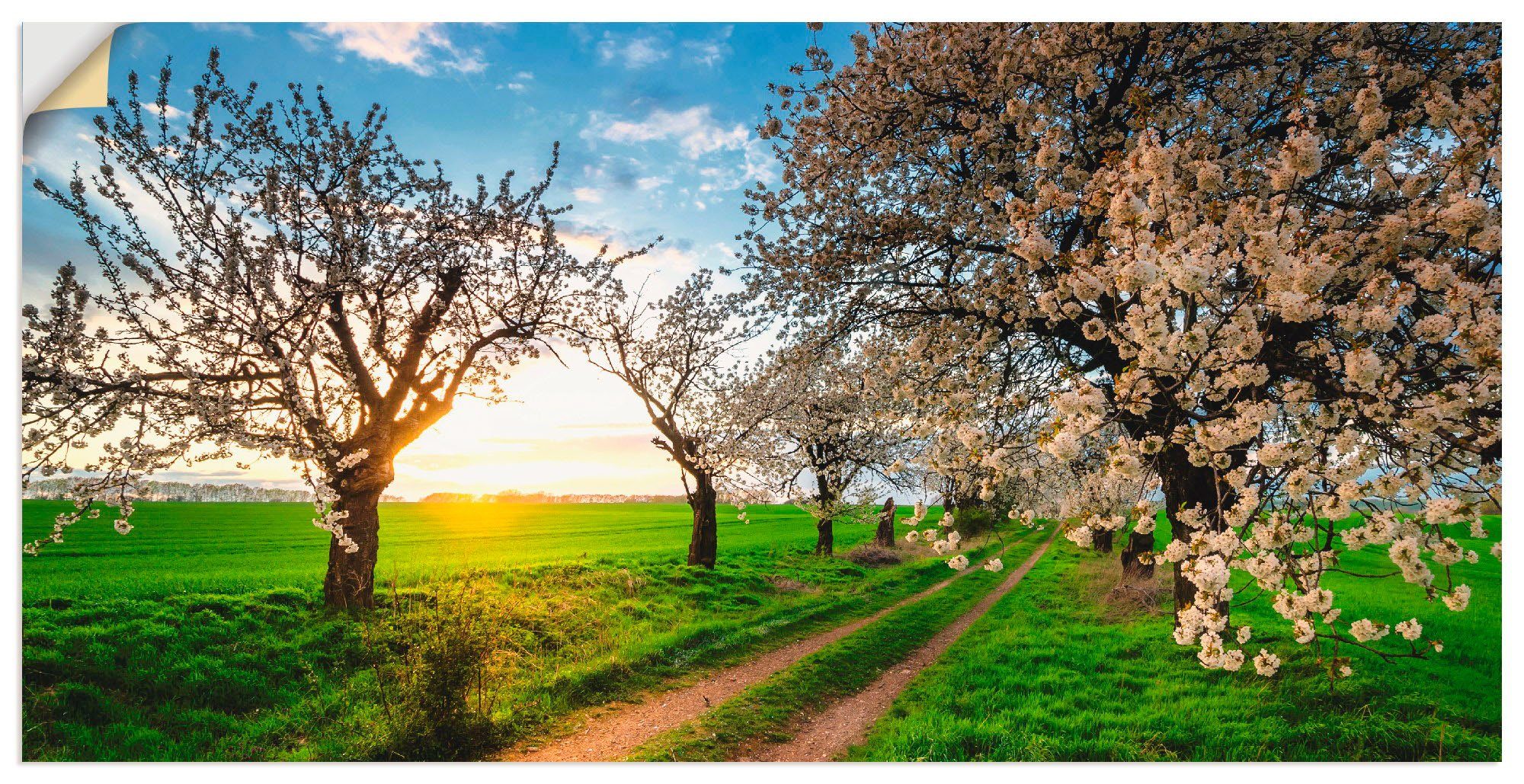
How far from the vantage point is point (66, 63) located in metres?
5.59

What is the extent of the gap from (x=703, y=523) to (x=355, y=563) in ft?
23.2

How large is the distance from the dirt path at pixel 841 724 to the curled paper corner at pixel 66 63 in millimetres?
8726

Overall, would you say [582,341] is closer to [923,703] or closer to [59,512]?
[59,512]

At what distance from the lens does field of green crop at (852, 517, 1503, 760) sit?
16.4ft

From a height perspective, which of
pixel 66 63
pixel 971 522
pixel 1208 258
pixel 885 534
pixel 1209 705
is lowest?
pixel 971 522

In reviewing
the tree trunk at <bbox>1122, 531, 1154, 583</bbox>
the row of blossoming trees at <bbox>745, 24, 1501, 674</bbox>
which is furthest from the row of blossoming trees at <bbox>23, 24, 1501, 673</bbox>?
the tree trunk at <bbox>1122, 531, 1154, 583</bbox>

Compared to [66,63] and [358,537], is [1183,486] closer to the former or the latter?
[358,537]

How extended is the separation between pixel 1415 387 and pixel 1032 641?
18.3ft

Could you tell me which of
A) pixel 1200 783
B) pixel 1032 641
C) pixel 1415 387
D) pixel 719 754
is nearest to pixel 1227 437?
pixel 1415 387

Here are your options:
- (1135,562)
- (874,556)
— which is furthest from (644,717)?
(874,556)

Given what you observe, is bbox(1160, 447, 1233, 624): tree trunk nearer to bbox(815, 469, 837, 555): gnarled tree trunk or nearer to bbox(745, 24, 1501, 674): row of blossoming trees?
bbox(745, 24, 1501, 674): row of blossoming trees

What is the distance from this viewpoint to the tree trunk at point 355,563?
7.64 metres

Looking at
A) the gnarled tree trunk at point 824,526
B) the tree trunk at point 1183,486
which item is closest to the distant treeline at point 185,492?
the tree trunk at point 1183,486

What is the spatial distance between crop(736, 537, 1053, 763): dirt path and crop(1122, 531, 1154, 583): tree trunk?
18.9ft
